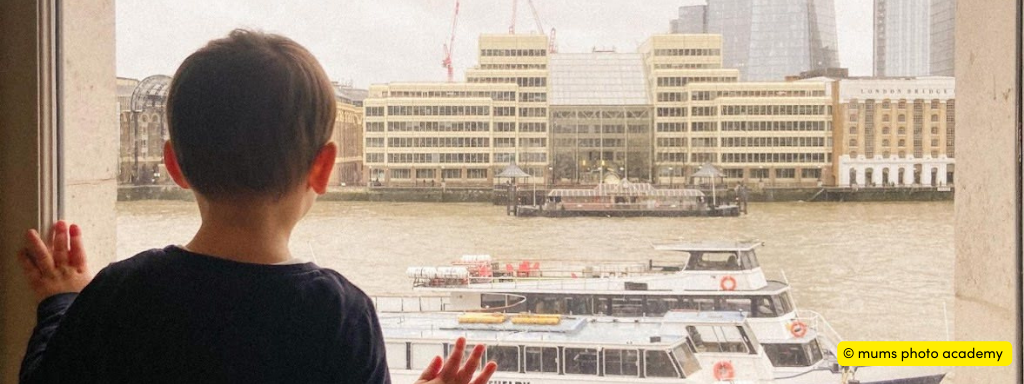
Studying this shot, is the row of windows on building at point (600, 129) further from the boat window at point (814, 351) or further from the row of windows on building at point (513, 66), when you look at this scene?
the boat window at point (814, 351)

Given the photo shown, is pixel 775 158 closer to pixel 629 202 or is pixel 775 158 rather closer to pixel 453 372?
pixel 629 202

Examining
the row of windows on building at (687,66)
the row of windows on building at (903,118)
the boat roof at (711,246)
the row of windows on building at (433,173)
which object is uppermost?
the row of windows on building at (687,66)

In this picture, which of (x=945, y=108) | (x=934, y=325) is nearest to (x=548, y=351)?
(x=934, y=325)

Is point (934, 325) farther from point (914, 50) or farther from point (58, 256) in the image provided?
point (58, 256)

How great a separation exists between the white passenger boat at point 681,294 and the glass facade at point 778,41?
42 cm

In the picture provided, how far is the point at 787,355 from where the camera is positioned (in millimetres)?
2043

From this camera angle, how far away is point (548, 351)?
2.04 meters

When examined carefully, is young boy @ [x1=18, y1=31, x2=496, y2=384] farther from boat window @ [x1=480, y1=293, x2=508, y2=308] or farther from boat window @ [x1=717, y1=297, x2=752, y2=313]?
boat window @ [x1=717, y1=297, x2=752, y2=313]

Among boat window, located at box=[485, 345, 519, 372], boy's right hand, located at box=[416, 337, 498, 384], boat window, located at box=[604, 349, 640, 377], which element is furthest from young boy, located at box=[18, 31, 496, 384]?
boat window, located at box=[604, 349, 640, 377]

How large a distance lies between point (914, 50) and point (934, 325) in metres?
0.60

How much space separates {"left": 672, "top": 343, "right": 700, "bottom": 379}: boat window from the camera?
6.58ft

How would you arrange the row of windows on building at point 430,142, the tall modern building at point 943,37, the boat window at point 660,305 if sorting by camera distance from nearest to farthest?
the tall modern building at point 943,37, the boat window at point 660,305, the row of windows on building at point 430,142

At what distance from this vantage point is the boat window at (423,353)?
80.3 inches

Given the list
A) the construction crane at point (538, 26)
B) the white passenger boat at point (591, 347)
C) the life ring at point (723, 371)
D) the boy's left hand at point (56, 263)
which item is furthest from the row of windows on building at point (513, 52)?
the boy's left hand at point (56, 263)
